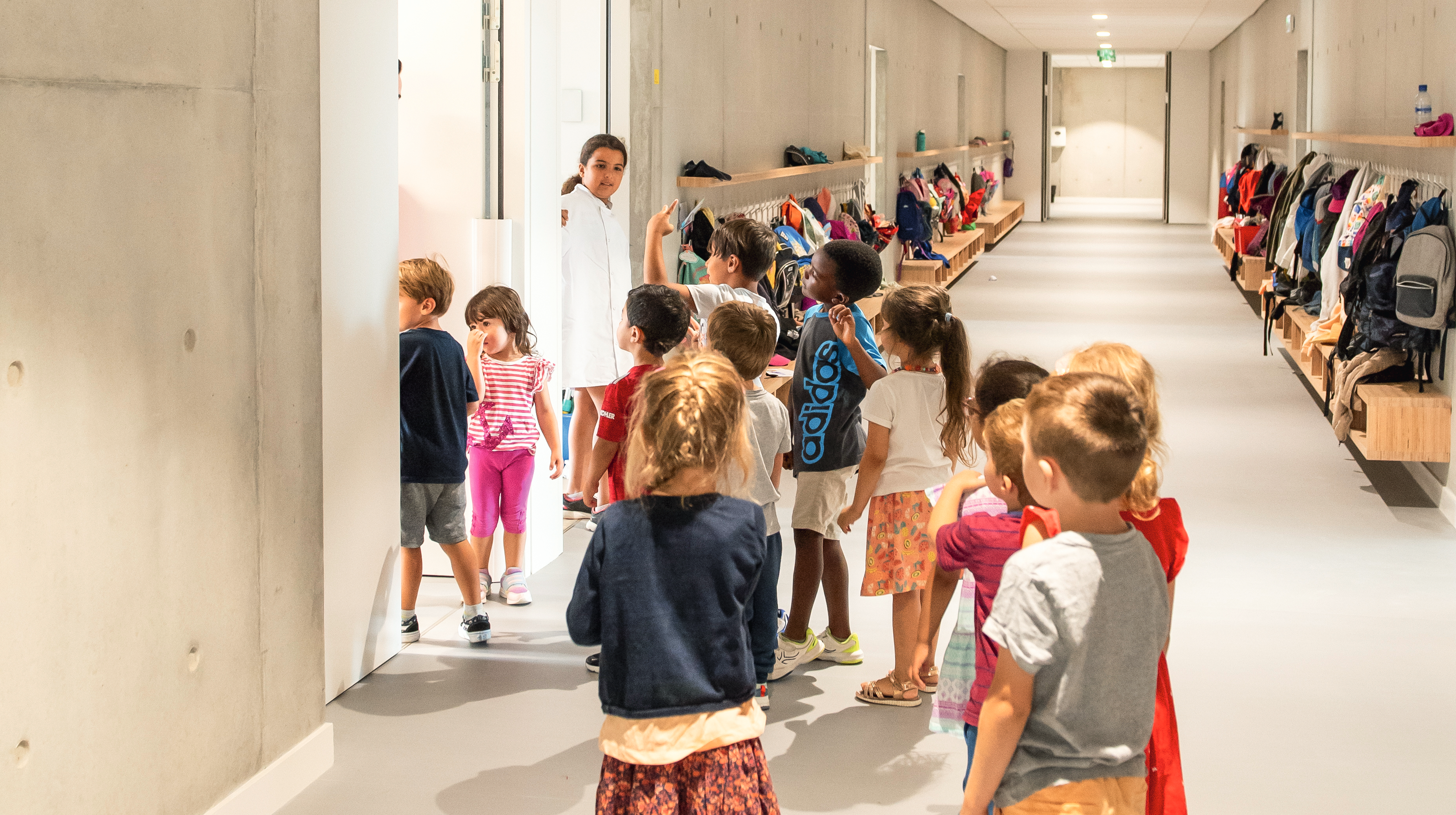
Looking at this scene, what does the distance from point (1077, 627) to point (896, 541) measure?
1574mm

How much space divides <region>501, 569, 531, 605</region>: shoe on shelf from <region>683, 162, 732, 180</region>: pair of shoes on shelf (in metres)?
2.61

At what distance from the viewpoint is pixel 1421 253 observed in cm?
527

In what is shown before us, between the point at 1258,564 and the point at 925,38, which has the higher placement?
the point at 925,38

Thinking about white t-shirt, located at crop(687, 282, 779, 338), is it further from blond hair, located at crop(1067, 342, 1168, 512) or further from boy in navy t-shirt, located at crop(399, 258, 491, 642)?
blond hair, located at crop(1067, 342, 1168, 512)

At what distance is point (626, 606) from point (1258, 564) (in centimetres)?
337

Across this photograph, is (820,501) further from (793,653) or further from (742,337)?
(742,337)

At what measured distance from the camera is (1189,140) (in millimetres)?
23312

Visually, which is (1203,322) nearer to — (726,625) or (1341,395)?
(1341,395)

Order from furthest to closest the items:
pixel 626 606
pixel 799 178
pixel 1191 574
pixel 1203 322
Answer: pixel 1203 322 < pixel 799 178 < pixel 1191 574 < pixel 626 606

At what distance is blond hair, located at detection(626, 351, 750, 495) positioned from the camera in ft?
6.17

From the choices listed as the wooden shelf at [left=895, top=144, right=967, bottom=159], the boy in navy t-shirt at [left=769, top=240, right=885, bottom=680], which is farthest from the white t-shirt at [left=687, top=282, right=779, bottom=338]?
the wooden shelf at [left=895, top=144, right=967, bottom=159]

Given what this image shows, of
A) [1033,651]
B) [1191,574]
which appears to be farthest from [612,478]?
[1191,574]

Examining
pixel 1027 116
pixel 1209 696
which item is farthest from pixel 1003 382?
pixel 1027 116

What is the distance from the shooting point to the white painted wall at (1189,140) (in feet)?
76.2
